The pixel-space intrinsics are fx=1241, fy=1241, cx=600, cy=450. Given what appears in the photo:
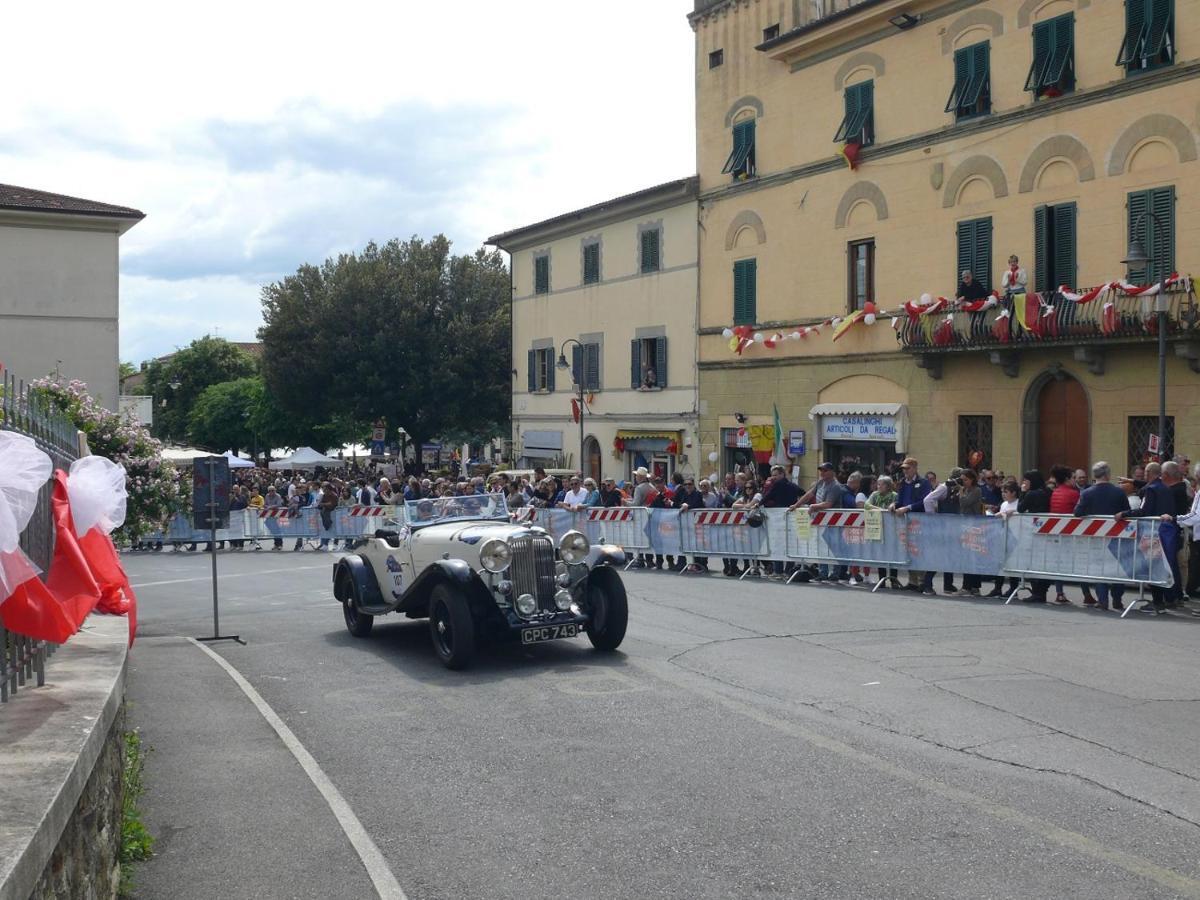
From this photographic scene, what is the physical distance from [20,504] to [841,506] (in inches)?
596

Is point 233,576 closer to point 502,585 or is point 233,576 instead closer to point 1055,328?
point 502,585

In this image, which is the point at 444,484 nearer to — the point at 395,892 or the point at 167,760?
the point at 167,760

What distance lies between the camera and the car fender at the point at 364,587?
13461 millimetres

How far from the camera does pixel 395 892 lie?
18.2ft

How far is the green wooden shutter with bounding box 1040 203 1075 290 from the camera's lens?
24.2 meters

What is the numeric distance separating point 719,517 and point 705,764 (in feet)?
41.9

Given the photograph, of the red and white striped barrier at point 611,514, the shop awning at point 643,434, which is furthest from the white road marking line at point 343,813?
the shop awning at point 643,434

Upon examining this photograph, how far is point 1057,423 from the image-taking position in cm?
2470

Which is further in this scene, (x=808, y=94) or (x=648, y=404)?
(x=648, y=404)

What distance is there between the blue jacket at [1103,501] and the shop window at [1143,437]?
805 cm

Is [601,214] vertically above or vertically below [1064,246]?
above

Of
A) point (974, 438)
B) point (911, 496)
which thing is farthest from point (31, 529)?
point (974, 438)

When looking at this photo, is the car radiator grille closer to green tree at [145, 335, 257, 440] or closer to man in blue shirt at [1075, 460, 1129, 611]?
man in blue shirt at [1075, 460, 1129, 611]

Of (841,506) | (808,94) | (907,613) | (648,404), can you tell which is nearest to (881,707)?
(907,613)
